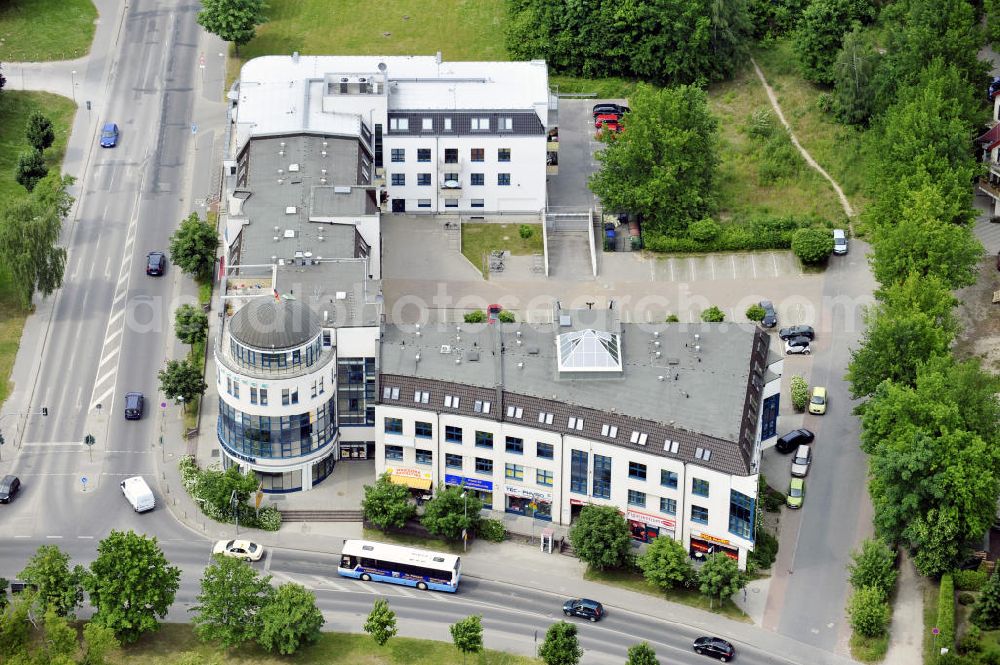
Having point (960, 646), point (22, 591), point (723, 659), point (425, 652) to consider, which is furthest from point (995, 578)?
point (22, 591)

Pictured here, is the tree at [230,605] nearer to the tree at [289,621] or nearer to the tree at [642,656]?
the tree at [289,621]

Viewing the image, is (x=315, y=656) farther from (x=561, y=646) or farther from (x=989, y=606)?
(x=989, y=606)

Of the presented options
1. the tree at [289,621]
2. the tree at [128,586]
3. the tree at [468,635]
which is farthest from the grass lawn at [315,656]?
the tree at [468,635]

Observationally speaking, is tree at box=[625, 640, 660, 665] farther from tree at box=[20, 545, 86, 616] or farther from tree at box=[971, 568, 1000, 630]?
tree at box=[20, 545, 86, 616]

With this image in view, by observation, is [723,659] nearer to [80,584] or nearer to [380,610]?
[380,610]

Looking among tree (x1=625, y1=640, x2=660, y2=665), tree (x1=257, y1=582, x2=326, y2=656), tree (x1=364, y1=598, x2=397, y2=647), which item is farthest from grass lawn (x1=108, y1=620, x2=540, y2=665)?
tree (x1=625, y1=640, x2=660, y2=665)

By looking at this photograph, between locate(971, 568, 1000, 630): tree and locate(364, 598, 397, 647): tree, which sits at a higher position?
locate(971, 568, 1000, 630): tree

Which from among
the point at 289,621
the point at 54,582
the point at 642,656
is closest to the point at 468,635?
the point at 642,656
